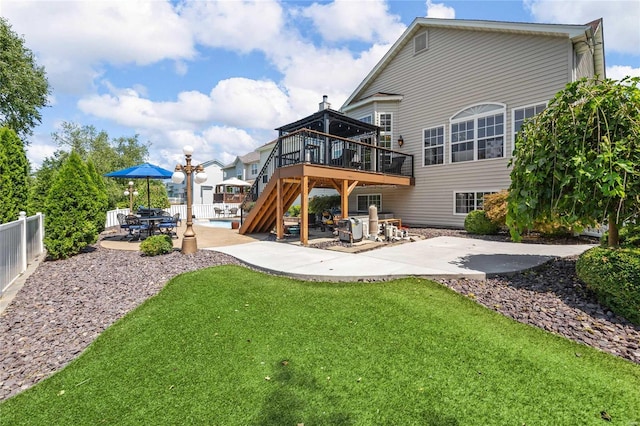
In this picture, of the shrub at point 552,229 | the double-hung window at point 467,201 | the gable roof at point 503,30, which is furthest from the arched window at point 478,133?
the shrub at point 552,229

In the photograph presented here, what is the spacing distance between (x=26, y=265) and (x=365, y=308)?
25.3ft

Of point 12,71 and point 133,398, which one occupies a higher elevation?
point 12,71

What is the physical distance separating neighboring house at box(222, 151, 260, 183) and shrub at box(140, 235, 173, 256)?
987 inches

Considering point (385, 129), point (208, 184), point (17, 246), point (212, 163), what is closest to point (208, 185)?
point (208, 184)

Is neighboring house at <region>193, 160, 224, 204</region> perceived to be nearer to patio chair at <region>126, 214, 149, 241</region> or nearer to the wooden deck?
patio chair at <region>126, 214, 149, 241</region>

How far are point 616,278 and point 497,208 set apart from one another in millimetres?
6259

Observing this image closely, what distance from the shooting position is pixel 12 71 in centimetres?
1748

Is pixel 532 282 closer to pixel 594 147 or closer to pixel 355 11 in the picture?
pixel 594 147

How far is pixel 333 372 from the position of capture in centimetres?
278

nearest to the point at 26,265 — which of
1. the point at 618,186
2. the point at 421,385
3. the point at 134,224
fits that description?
the point at 134,224

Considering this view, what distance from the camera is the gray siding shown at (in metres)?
10.4

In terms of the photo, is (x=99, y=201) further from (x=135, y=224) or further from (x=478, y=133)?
(x=478, y=133)

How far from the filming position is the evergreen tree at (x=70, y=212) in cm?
714

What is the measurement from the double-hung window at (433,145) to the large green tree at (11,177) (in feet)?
47.1
